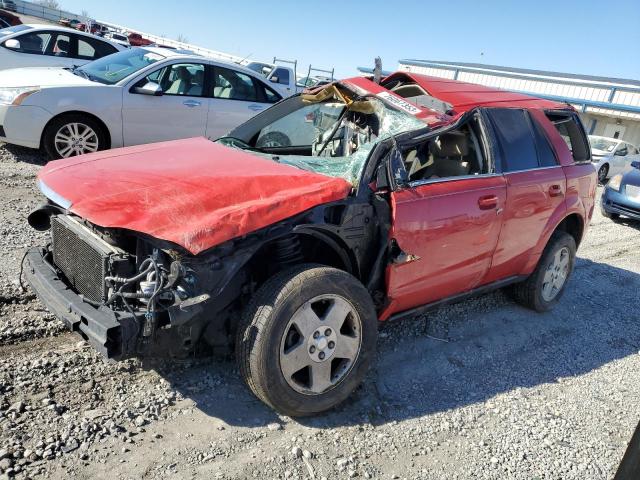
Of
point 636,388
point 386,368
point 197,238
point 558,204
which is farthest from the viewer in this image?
point 558,204

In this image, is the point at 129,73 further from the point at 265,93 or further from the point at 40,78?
the point at 265,93

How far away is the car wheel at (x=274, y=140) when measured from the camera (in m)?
Result: 4.66

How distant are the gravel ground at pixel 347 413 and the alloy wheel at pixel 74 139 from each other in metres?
3.22

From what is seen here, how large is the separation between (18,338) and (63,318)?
0.91 m

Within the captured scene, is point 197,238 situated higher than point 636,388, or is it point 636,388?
point 197,238

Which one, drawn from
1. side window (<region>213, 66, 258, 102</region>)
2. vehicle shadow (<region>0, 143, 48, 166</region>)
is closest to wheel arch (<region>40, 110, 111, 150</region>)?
vehicle shadow (<region>0, 143, 48, 166</region>)

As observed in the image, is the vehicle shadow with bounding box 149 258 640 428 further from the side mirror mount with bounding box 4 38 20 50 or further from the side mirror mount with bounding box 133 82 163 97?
the side mirror mount with bounding box 4 38 20 50

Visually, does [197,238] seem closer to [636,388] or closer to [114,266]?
[114,266]

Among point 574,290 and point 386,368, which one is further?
point 574,290

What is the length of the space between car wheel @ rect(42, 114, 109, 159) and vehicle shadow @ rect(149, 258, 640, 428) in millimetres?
5130

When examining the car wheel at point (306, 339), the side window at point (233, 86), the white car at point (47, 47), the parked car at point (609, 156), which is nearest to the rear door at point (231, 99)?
the side window at point (233, 86)

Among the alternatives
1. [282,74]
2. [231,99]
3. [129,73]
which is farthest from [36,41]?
[282,74]

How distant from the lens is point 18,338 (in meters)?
3.42

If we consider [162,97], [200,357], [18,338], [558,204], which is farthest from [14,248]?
[558,204]
